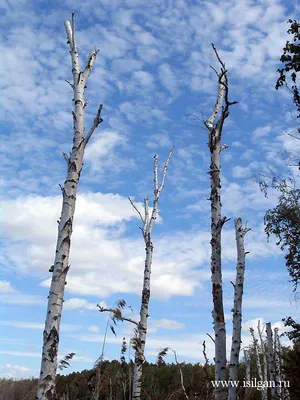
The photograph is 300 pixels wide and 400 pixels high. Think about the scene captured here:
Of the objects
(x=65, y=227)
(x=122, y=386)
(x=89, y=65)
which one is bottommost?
(x=122, y=386)

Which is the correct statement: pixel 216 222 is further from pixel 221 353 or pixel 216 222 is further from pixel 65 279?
pixel 65 279

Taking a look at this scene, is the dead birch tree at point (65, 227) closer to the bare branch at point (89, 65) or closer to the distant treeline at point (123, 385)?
the bare branch at point (89, 65)

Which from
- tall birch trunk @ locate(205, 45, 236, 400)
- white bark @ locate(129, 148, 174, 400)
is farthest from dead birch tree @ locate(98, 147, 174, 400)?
tall birch trunk @ locate(205, 45, 236, 400)

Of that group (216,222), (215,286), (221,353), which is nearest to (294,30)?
(216,222)

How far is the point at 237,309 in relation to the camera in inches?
497

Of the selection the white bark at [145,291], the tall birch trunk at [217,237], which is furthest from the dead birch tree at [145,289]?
the tall birch trunk at [217,237]

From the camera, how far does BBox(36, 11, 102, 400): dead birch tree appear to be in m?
5.77

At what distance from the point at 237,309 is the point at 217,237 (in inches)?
220

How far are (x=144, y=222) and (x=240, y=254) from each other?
445 cm

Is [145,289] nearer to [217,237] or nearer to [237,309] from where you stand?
[237,309]

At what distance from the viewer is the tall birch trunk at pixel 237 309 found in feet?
37.9

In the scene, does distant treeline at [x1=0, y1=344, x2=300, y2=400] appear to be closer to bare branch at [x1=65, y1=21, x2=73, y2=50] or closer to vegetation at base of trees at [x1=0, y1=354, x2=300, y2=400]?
vegetation at base of trees at [x1=0, y1=354, x2=300, y2=400]

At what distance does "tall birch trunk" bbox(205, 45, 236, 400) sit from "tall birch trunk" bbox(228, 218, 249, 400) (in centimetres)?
472

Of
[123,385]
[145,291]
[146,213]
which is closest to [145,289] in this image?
[145,291]
